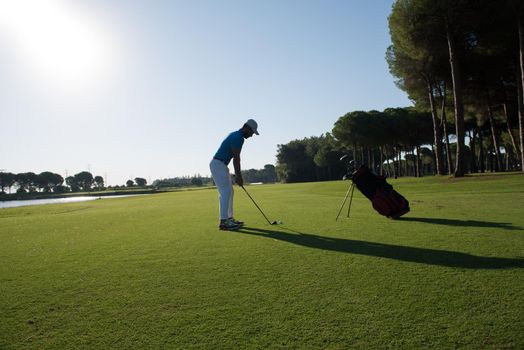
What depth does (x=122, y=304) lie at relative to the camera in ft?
9.80

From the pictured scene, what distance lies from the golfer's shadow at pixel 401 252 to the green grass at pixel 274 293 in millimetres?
21

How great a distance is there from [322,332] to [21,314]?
2567 millimetres

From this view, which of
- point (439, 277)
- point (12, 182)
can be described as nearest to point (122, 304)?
point (439, 277)

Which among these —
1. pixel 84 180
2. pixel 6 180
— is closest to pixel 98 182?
pixel 84 180

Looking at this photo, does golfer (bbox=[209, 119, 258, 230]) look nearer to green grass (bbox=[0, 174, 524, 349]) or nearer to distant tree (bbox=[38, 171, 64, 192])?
green grass (bbox=[0, 174, 524, 349])

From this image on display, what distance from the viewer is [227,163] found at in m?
8.23

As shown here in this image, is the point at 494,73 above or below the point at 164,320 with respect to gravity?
above

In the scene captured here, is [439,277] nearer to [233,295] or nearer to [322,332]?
[322,332]

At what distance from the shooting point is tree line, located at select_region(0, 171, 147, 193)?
149 meters

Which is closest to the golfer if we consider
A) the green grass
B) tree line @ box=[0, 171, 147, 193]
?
the green grass

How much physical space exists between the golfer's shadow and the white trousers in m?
1.72

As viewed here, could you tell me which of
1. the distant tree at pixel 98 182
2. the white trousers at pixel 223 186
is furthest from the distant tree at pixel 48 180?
the white trousers at pixel 223 186

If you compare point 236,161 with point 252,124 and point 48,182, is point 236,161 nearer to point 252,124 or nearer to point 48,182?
point 252,124

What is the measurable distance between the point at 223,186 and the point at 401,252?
4.54 meters
